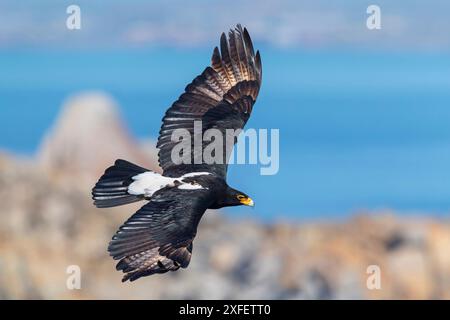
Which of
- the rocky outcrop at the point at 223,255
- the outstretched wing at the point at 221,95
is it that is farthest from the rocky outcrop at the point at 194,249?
the outstretched wing at the point at 221,95

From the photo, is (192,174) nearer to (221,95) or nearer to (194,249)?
(221,95)

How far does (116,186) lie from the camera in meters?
16.6

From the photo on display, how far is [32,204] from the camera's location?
37469 millimetres

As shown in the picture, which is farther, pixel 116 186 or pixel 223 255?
pixel 223 255

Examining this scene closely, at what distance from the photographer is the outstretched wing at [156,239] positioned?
15.4m

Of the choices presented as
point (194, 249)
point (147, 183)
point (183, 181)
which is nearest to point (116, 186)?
point (147, 183)

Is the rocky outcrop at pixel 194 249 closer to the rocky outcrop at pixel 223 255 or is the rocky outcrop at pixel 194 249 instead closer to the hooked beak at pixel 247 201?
the rocky outcrop at pixel 223 255

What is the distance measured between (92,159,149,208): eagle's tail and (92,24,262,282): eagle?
1 cm

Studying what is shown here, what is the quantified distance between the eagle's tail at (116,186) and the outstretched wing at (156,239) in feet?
1.66

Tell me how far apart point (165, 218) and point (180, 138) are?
5.90 ft

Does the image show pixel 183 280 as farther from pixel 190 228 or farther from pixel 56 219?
pixel 190 228

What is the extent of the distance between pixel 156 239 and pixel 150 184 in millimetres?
1038

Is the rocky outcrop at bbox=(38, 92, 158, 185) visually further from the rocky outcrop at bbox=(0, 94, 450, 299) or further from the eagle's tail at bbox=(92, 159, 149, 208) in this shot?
the eagle's tail at bbox=(92, 159, 149, 208)
